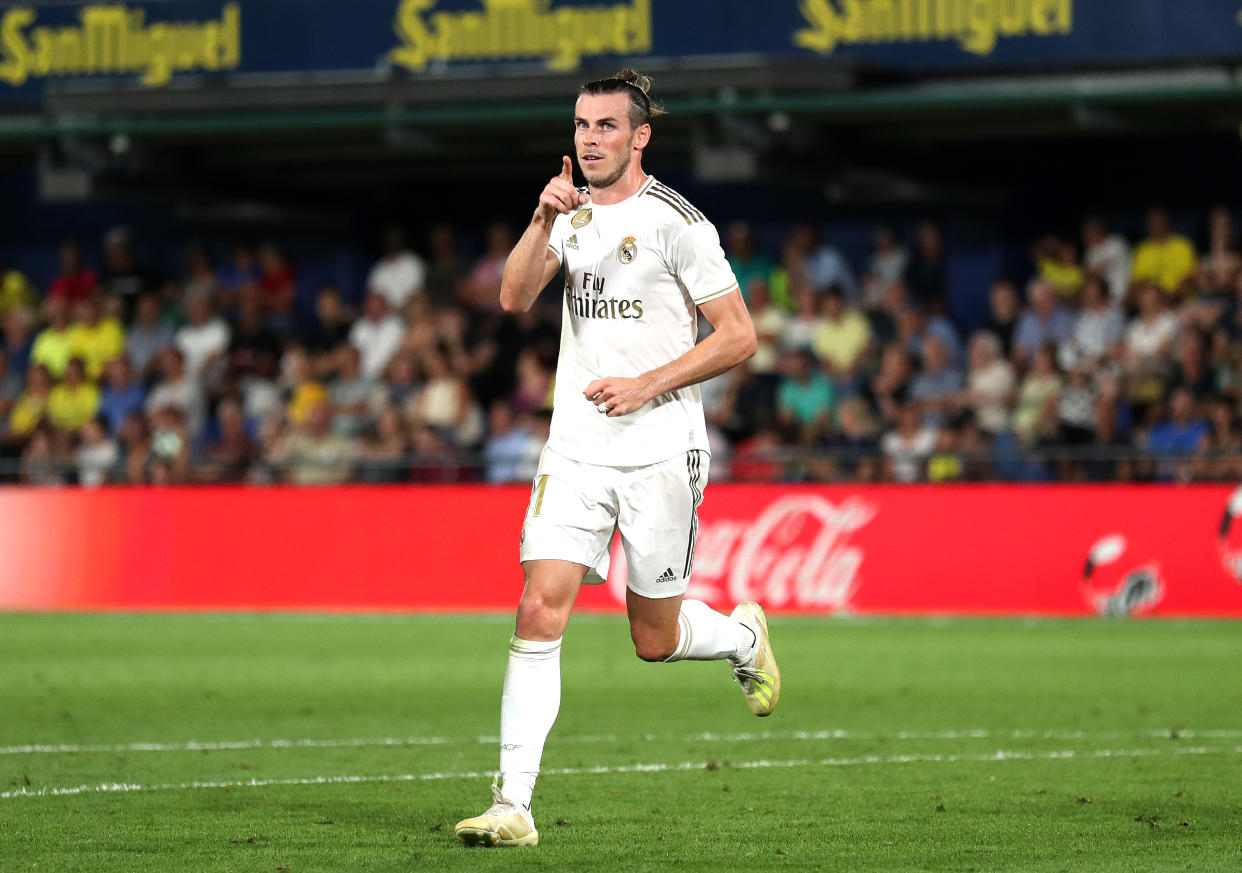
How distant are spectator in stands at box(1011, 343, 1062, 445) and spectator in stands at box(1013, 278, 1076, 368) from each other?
330 mm

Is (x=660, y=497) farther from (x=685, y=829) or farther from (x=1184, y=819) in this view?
(x=1184, y=819)

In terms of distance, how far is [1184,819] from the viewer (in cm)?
721

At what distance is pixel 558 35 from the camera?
21156 mm

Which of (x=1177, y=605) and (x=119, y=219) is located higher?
(x=119, y=219)

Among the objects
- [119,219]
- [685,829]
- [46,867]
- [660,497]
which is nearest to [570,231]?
[660,497]

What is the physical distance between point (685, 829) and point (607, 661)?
24.0 ft

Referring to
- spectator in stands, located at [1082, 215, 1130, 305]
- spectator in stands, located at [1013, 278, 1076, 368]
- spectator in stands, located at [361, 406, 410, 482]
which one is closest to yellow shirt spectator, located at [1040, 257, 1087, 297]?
spectator in stands, located at [1082, 215, 1130, 305]

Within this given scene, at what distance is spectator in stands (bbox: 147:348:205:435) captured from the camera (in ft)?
73.9

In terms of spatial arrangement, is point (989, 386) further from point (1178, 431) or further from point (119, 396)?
point (119, 396)

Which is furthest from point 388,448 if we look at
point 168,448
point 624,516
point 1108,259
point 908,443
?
point 624,516

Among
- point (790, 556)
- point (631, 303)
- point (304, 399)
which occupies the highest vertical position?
point (631, 303)

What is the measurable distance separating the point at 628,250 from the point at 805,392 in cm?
1337

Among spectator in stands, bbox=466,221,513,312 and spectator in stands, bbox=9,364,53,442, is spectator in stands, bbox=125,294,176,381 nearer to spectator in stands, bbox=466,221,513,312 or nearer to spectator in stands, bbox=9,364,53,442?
spectator in stands, bbox=9,364,53,442

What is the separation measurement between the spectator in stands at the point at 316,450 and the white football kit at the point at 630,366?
13070 millimetres
